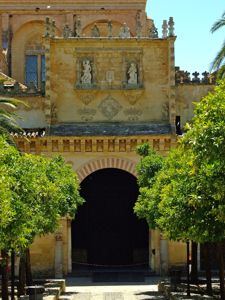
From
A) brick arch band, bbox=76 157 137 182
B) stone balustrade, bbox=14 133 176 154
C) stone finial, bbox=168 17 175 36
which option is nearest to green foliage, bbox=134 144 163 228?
stone balustrade, bbox=14 133 176 154

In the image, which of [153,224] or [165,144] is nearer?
[153,224]

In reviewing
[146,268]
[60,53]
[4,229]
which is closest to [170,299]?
[4,229]

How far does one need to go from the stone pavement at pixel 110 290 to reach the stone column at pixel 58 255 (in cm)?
70

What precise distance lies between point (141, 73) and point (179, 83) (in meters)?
1.84

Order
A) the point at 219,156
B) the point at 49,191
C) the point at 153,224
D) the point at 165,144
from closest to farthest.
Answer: the point at 219,156 → the point at 49,191 → the point at 153,224 → the point at 165,144

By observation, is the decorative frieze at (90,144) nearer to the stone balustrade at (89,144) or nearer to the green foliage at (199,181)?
the stone balustrade at (89,144)

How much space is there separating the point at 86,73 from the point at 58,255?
27.7ft

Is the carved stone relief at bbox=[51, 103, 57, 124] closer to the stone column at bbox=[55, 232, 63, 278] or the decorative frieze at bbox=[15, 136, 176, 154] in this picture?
the decorative frieze at bbox=[15, 136, 176, 154]

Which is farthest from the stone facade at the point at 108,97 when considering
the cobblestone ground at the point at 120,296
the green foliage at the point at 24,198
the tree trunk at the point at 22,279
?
the tree trunk at the point at 22,279

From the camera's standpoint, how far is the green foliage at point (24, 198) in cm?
1659

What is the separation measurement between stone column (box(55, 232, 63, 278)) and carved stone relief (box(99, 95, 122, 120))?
595 cm

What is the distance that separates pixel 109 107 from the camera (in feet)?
120

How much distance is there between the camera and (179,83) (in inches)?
1460

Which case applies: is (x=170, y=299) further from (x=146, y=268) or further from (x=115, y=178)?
(x=115, y=178)
